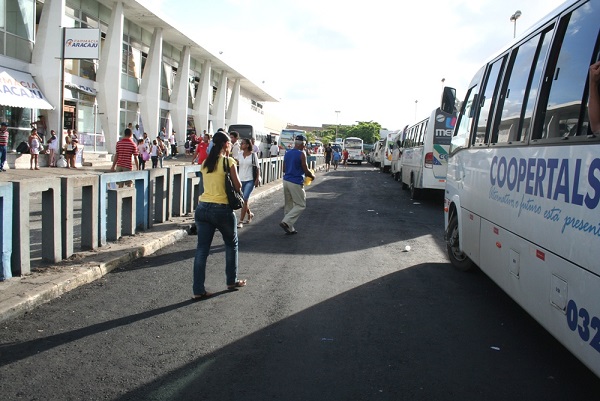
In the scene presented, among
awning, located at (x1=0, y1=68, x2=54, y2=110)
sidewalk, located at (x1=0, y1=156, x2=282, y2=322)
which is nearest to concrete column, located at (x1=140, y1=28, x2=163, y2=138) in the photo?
awning, located at (x1=0, y1=68, x2=54, y2=110)

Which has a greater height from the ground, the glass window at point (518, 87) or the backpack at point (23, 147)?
the glass window at point (518, 87)

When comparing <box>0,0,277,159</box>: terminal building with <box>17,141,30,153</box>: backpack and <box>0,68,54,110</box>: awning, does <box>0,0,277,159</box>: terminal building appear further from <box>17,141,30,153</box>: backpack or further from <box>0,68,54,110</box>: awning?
<box>17,141,30,153</box>: backpack

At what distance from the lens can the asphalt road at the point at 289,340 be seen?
362 cm

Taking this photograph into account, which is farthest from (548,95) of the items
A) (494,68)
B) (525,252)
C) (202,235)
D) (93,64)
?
(93,64)

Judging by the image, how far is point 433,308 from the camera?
550 cm

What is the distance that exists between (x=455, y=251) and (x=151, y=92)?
1156 inches

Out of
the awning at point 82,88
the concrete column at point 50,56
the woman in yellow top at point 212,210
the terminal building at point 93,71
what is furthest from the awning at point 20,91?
the woman in yellow top at point 212,210

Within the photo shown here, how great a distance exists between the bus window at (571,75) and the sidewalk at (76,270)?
16.3 ft

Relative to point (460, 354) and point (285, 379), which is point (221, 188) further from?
point (460, 354)

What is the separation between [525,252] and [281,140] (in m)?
45.7

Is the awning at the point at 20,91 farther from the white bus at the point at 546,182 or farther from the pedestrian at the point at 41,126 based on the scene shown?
the white bus at the point at 546,182

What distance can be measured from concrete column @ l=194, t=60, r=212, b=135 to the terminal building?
7.11 feet

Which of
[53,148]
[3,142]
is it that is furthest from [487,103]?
[53,148]

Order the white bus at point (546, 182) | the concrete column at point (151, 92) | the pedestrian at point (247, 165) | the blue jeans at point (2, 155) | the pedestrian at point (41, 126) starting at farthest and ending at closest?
the concrete column at point (151, 92)
the pedestrian at point (41, 126)
the blue jeans at point (2, 155)
the pedestrian at point (247, 165)
the white bus at point (546, 182)
